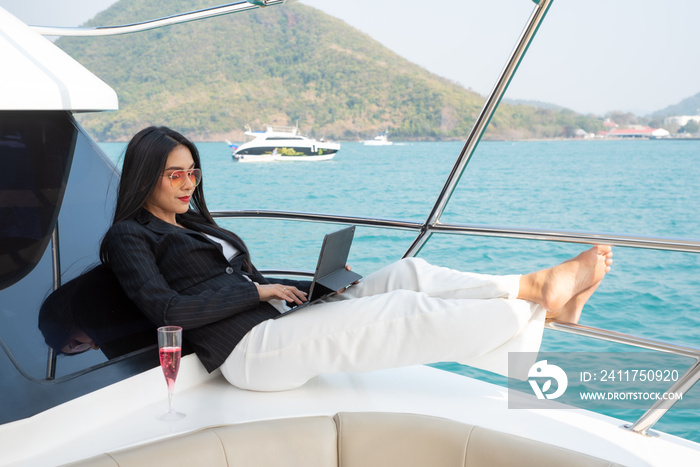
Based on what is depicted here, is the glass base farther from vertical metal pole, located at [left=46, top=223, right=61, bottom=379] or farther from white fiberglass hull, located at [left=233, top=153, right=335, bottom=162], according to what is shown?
white fiberglass hull, located at [left=233, top=153, right=335, bottom=162]

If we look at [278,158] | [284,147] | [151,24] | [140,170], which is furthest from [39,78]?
[278,158]

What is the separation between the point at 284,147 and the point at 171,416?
3148cm

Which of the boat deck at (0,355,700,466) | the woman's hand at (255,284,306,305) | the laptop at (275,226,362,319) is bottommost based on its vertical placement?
the boat deck at (0,355,700,466)

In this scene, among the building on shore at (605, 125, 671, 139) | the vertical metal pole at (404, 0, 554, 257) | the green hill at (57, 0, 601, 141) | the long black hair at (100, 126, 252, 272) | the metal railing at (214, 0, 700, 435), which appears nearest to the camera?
the metal railing at (214, 0, 700, 435)

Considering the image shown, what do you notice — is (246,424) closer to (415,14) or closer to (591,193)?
(591,193)

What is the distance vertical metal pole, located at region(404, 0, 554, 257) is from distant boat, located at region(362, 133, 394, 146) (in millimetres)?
29889

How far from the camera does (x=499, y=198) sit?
29.6 meters

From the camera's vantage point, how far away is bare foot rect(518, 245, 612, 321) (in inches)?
68.0

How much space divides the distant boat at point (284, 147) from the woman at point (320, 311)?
1214 inches

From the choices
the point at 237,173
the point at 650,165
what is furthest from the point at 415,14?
the point at 650,165

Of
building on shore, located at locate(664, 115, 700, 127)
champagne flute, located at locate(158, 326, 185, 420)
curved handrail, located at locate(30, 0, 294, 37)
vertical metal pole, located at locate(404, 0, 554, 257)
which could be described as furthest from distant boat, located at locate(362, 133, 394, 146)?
champagne flute, located at locate(158, 326, 185, 420)

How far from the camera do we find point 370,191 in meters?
32.3

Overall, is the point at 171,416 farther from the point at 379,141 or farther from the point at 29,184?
the point at 379,141

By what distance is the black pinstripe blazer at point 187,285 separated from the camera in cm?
167
